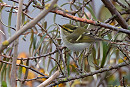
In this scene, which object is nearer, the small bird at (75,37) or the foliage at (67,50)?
the foliage at (67,50)

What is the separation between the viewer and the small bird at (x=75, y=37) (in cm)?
194

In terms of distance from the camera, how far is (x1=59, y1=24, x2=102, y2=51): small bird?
76.4 inches

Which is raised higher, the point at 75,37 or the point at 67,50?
the point at 75,37

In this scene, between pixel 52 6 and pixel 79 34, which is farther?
pixel 79 34

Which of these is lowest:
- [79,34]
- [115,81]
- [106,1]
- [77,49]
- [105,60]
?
[115,81]

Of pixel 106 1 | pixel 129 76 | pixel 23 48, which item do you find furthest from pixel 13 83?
pixel 23 48

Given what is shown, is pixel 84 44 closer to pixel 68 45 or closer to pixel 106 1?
pixel 68 45

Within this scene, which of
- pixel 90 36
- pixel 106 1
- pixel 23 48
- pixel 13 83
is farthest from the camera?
pixel 23 48

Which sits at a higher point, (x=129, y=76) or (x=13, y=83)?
(x=13, y=83)

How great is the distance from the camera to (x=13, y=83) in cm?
82

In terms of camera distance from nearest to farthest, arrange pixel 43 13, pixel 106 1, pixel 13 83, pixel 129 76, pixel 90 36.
A: pixel 43 13, pixel 13 83, pixel 106 1, pixel 90 36, pixel 129 76

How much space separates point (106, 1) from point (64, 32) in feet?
2.59

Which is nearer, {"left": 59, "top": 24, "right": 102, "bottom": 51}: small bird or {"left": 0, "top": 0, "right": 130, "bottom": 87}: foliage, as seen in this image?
{"left": 0, "top": 0, "right": 130, "bottom": 87}: foliage

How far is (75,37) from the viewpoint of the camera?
7.09ft
